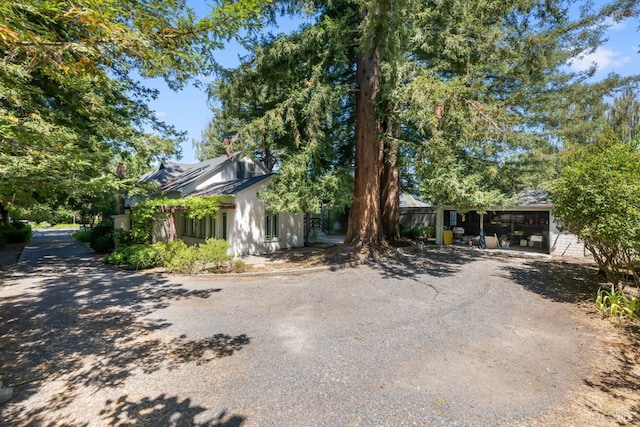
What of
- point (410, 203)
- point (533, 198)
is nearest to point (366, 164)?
point (533, 198)

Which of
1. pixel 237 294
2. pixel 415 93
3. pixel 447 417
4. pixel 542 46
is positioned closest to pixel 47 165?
pixel 237 294

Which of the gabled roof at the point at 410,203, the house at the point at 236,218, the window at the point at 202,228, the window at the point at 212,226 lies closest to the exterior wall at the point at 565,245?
the gabled roof at the point at 410,203

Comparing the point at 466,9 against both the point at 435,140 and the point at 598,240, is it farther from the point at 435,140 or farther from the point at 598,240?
the point at 598,240

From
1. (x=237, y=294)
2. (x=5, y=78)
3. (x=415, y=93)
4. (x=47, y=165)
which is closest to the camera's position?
(x=5, y=78)

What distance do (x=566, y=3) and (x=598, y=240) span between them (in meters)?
8.44

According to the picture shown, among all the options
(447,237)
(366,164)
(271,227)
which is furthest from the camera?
(447,237)

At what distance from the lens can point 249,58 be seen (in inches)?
497

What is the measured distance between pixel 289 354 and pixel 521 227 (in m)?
19.7

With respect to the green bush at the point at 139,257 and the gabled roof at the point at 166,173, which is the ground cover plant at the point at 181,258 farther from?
the gabled roof at the point at 166,173

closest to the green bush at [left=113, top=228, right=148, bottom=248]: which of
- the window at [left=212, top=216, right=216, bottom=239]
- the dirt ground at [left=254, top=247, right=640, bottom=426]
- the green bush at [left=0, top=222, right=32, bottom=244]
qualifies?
the window at [left=212, top=216, right=216, bottom=239]

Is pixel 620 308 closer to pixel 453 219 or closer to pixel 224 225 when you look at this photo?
pixel 224 225

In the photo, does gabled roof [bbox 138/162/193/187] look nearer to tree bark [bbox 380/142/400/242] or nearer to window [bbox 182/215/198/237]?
window [bbox 182/215/198/237]

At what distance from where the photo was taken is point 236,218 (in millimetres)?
14625

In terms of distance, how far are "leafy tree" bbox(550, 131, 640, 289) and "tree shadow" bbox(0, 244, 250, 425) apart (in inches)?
314
